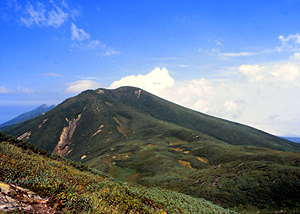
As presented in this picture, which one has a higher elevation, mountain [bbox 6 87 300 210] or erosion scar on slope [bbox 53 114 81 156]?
mountain [bbox 6 87 300 210]

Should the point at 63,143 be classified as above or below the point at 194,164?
below

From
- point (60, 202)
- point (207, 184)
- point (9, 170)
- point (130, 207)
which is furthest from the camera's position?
point (207, 184)

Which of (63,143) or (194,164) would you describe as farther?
(63,143)

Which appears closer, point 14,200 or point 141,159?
point 14,200

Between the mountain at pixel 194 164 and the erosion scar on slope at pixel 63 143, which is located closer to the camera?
the mountain at pixel 194 164

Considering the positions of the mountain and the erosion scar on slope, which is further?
the erosion scar on slope

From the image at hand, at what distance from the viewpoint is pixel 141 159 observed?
323 feet

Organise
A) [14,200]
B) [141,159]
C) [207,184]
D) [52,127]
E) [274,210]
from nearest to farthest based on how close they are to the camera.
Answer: [14,200] → [274,210] → [207,184] → [141,159] → [52,127]

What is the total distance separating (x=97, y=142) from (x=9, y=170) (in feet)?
567

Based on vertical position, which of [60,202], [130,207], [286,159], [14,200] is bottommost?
[286,159]

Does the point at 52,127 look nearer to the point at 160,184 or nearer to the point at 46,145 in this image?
the point at 46,145

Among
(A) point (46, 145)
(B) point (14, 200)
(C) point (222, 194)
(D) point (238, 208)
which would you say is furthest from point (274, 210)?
(A) point (46, 145)

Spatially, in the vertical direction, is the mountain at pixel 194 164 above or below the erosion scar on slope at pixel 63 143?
above

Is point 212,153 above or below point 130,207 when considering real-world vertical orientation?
below
